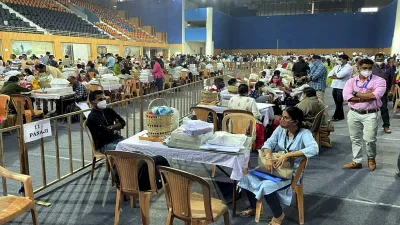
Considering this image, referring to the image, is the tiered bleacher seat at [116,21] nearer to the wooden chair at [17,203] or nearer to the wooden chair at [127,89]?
the wooden chair at [127,89]

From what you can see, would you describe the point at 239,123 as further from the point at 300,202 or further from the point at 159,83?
the point at 159,83

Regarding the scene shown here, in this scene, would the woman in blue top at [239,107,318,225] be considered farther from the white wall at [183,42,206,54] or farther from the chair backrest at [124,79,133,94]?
the white wall at [183,42,206,54]

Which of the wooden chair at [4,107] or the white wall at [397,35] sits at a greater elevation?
the white wall at [397,35]

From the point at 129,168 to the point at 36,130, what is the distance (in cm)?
137

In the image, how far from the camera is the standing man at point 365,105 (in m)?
4.14

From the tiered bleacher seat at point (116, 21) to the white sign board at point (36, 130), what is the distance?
23665 millimetres

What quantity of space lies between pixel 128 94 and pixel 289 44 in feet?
80.5

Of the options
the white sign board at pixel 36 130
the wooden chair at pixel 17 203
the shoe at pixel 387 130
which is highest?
the white sign board at pixel 36 130

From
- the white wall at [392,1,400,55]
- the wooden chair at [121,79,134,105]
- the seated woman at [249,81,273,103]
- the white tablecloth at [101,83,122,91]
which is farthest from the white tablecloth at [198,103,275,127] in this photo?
the white wall at [392,1,400,55]

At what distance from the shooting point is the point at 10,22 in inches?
631

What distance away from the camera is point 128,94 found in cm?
973

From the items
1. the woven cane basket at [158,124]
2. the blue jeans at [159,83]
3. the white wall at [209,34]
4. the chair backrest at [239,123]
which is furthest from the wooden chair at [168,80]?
the white wall at [209,34]

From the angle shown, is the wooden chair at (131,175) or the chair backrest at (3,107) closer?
the wooden chair at (131,175)

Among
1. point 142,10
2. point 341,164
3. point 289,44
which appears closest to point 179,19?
point 142,10
